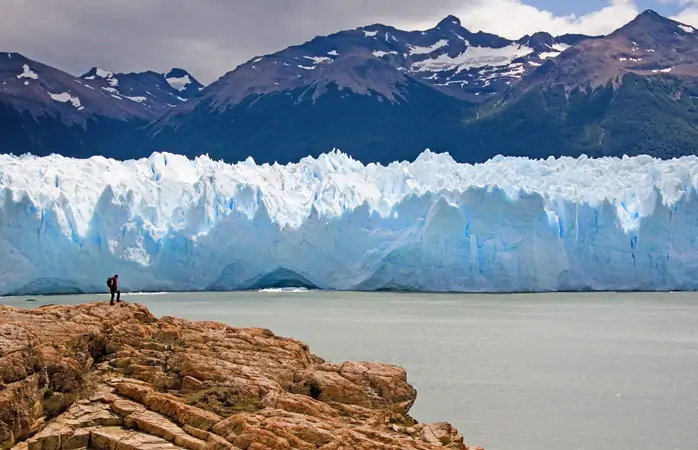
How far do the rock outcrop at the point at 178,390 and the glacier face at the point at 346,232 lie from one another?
19446mm

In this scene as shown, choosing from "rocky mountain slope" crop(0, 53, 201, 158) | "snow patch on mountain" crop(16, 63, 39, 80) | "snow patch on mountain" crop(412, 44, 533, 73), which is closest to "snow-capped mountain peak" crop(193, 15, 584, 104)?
"snow patch on mountain" crop(412, 44, 533, 73)

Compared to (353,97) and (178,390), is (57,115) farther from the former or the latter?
(178,390)

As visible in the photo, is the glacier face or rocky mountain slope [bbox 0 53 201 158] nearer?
the glacier face

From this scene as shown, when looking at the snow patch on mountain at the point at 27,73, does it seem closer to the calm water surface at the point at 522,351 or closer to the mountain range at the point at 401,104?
the mountain range at the point at 401,104

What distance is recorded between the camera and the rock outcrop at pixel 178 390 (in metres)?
6.48

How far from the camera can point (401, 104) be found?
75.4m

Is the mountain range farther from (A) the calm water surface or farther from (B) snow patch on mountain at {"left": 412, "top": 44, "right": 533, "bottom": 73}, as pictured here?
(A) the calm water surface

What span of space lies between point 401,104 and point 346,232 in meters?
47.3

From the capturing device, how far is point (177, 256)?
2950cm

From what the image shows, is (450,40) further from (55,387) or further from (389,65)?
(55,387)

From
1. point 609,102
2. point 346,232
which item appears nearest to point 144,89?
point 609,102

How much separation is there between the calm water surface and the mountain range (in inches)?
1533

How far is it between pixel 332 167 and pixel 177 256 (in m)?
7.77

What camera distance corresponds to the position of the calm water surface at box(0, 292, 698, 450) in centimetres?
1052
